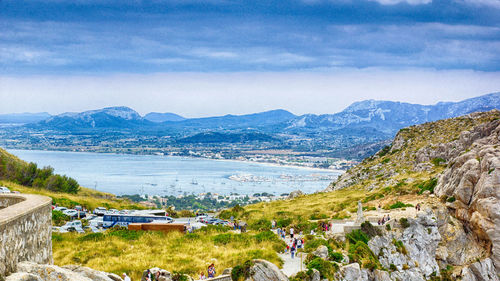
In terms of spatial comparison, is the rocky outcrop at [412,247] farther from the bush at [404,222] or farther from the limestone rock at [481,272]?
the limestone rock at [481,272]

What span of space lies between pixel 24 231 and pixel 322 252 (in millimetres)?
14357

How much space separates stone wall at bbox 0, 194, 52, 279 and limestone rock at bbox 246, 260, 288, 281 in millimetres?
7839

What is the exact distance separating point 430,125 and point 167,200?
190 ft

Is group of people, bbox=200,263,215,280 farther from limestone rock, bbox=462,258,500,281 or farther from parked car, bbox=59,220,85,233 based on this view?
limestone rock, bbox=462,258,500,281

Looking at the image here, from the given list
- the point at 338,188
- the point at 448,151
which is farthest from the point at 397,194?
the point at 338,188

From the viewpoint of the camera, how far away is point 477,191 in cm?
2809

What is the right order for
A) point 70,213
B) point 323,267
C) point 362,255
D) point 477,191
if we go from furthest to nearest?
point 70,213 < point 477,191 < point 362,255 < point 323,267

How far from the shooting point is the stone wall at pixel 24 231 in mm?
10641

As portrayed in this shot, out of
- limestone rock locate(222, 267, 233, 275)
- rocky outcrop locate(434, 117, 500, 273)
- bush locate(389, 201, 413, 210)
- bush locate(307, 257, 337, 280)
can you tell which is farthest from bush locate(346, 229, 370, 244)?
limestone rock locate(222, 267, 233, 275)

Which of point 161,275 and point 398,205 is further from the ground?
point 161,275

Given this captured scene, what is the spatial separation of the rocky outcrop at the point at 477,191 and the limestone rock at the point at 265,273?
15.8m

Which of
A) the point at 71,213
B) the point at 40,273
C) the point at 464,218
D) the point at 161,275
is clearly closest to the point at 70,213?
the point at 71,213

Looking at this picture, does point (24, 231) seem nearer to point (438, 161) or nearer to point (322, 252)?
point (322, 252)

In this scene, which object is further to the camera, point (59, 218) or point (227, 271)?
point (59, 218)
